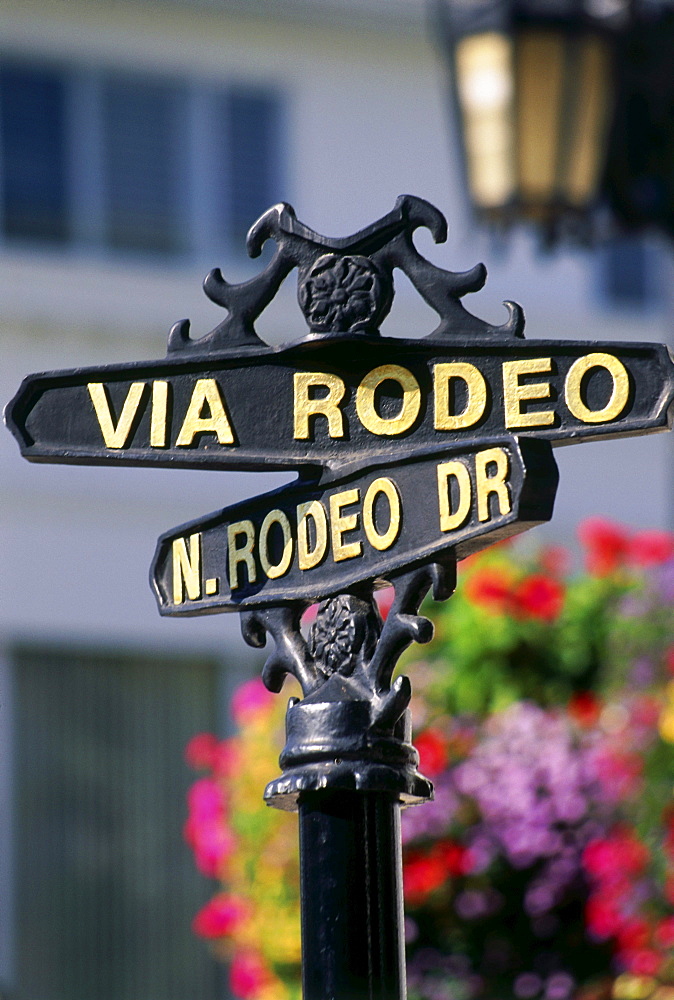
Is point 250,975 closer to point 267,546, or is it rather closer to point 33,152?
point 267,546

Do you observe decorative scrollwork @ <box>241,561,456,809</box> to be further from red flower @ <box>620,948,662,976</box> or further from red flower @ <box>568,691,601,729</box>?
red flower @ <box>568,691,601,729</box>

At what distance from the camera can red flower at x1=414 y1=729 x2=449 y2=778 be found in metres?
4.39

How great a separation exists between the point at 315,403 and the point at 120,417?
241mm

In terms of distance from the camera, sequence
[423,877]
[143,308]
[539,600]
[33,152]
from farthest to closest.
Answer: [33,152]
[143,308]
[539,600]
[423,877]

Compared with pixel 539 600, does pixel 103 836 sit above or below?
below

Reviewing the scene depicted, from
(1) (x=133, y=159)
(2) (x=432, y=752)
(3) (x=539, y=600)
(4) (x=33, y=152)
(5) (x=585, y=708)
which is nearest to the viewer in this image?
(2) (x=432, y=752)

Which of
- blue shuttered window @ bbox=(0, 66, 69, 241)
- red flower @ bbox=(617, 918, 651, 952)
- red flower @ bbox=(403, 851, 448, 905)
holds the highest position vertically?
blue shuttered window @ bbox=(0, 66, 69, 241)

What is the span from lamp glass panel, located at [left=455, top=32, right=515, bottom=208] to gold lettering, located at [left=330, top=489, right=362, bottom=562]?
246cm

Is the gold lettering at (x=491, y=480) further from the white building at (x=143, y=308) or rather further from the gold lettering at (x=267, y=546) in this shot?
the white building at (x=143, y=308)

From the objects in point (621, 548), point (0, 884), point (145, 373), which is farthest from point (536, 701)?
point (0, 884)

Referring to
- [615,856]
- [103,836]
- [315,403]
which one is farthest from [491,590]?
[103,836]

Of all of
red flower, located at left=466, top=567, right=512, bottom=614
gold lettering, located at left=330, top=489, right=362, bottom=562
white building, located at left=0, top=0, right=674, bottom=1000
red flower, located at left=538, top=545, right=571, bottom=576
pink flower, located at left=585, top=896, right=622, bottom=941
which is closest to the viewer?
gold lettering, located at left=330, top=489, right=362, bottom=562

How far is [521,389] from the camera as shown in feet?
6.31

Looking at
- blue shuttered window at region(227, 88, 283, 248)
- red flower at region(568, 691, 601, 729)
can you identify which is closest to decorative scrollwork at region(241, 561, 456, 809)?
red flower at region(568, 691, 601, 729)
